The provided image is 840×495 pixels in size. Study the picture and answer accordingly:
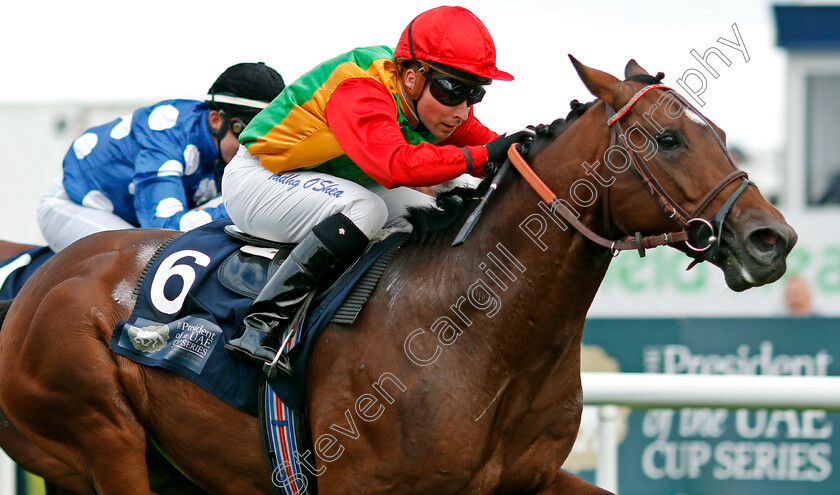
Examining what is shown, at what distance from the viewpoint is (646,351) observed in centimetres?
568

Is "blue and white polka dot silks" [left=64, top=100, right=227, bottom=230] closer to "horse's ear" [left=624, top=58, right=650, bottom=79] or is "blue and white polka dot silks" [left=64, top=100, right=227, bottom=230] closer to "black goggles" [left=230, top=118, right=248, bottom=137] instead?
"black goggles" [left=230, top=118, right=248, bottom=137]

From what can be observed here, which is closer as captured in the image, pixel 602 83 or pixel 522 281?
pixel 602 83

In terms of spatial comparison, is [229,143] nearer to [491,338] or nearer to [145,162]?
[145,162]

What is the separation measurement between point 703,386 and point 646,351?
1.70m

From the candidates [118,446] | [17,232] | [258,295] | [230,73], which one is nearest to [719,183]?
[258,295]

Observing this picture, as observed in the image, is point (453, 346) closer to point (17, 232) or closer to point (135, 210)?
point (135, 210)

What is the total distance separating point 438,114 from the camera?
316 centimetres

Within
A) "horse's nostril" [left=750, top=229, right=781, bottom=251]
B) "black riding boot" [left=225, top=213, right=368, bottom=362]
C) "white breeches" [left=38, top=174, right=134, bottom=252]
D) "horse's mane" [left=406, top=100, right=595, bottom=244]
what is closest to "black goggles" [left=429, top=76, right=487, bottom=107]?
"horse's mane" [left=406, top=100, right=595, bottom=244]

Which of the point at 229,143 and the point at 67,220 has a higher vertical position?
the point at 229,143

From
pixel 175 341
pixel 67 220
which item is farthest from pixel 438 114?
pixel 67 220

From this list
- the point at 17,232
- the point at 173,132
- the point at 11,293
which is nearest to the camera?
the point at 11,293

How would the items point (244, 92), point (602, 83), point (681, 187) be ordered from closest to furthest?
point (681, 187)
point (602, 83)
point (244, 92)

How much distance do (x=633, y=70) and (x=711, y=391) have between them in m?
1.68

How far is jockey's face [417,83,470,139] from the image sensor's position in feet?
10.3
